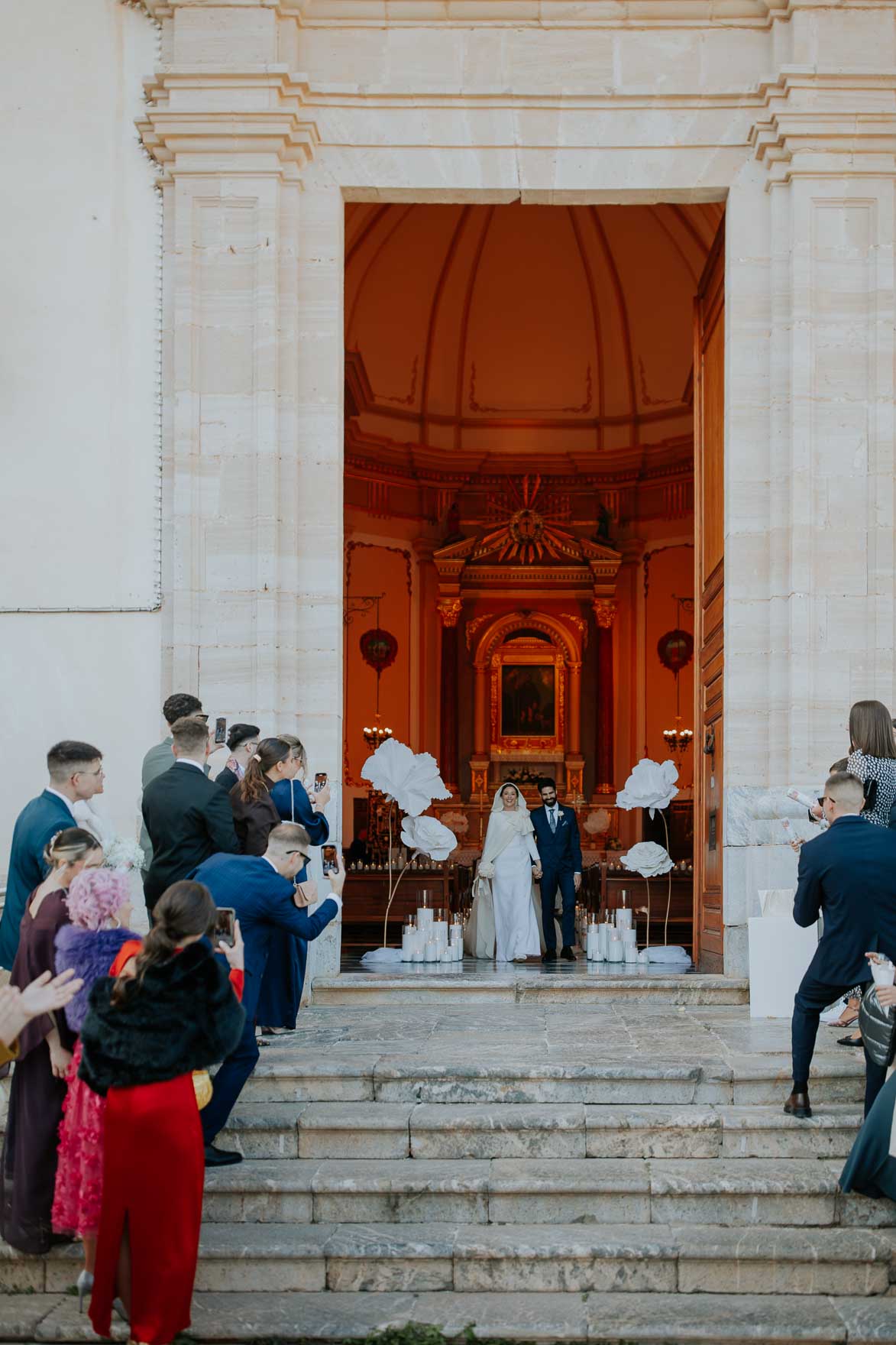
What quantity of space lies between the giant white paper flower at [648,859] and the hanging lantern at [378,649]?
749 cm

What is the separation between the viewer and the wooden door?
1040cm

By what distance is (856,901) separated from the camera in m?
6.39

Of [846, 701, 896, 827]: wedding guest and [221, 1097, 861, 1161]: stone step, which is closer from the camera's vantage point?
[221, 1097, 861, 1161]: stone step

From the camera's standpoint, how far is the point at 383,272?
19016 mm

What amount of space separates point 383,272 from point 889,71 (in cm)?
985

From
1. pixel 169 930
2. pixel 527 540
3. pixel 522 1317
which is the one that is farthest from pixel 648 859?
pixel 527 540

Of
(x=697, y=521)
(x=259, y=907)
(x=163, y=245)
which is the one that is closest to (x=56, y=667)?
(x=163, y=245)

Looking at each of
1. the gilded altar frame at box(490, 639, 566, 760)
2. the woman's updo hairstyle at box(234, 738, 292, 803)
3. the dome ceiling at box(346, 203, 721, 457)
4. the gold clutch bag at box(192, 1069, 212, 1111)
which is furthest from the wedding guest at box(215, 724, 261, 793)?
the gilded altar frame at box(490, 639, 566, 760)

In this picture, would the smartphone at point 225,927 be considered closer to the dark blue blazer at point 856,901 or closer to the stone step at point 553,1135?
the stone step at point 553,1135

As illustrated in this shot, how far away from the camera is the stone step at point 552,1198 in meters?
→ 6.04

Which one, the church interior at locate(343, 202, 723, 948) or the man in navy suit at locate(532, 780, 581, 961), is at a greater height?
the church interior at locate(343, 202, 723, 948)

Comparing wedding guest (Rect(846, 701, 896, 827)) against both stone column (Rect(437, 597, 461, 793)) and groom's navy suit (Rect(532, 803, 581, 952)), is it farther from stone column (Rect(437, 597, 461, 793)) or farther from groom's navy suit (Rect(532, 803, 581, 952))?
stone column (Rect(437, 597, 461, 793))

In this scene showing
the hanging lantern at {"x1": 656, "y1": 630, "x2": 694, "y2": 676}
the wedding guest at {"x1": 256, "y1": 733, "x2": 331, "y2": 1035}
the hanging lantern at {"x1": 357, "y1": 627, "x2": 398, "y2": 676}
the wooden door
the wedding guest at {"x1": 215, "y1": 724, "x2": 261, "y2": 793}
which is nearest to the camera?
the wedding guest at {"x1": 256, "y1": 733, "x2": 331, "y2": 1035}

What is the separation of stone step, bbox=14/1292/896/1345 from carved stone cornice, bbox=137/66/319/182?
22.6 feet
